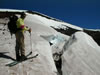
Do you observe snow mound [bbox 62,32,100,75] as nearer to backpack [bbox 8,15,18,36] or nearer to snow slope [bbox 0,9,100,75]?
snow slope [bbox 0,9,100,75]

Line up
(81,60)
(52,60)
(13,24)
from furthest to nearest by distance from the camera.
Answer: (81,60) < (52,60) < (13,24)

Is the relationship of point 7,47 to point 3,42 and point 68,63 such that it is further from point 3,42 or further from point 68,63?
point 68,63

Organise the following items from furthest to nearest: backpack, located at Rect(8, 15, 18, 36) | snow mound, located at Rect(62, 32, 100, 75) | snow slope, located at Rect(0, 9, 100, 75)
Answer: snow mound, located at Rect(62, 32, 100, 75)
backpack, located at Rect(8, 15, 18, 36)
snow slope, located at Rect(0, 9, 100, 75)

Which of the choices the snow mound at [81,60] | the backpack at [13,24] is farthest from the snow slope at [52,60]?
the backpack at [13,24]

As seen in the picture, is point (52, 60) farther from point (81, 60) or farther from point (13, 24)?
point (13, 24)

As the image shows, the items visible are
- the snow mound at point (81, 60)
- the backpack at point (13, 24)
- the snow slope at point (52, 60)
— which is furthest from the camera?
the snow mound at point (81, 60)

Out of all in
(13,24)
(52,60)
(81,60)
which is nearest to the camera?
(13,24)

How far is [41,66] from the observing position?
25.9 feet

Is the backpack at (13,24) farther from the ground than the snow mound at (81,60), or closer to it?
farther from the ground

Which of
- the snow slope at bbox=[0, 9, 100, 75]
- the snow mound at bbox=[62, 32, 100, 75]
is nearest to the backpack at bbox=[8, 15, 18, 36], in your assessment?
the snow slope at bbox=[0, 9, 100, 75]

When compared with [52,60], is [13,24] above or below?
above

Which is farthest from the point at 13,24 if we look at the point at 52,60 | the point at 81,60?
the point at 81,60

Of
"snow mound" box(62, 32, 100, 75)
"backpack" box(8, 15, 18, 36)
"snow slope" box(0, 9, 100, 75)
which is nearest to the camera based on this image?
"snow slope" box(0, 9, 100, 75)

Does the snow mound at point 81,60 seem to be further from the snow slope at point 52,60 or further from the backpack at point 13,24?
the backpack at point 13,24
